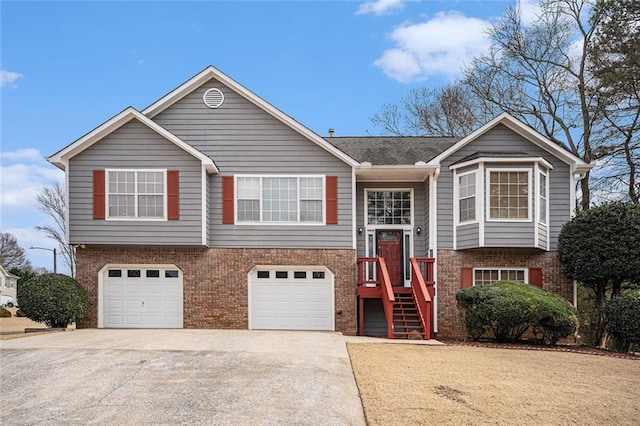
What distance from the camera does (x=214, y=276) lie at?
16766 mm

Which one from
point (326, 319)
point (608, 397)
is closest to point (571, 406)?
point (608, 397)

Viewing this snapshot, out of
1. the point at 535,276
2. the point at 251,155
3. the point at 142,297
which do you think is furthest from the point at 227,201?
the point at 535,276

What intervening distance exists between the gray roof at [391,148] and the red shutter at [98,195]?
7011mm

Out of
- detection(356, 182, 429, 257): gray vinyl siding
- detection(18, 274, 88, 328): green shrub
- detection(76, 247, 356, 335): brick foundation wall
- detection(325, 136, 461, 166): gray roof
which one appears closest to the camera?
detection(18, 274, 88, 328): green shrub

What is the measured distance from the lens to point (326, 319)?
55.2 feet

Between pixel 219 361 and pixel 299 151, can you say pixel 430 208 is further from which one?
pixel 219 361

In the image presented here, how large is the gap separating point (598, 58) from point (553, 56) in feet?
9.52

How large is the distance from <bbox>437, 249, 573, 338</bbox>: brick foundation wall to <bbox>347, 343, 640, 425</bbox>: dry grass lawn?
12.6 ft

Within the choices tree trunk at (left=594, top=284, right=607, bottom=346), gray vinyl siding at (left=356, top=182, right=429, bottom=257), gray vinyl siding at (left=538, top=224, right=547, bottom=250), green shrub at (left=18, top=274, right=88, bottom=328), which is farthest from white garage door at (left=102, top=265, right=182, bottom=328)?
tree trunk at (left=594, top=284, right=607, bottom=346)

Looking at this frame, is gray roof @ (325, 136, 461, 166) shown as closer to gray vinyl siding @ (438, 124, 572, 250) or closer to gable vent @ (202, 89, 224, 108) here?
gray vinyl siding @ (438, 124, 572, 250)

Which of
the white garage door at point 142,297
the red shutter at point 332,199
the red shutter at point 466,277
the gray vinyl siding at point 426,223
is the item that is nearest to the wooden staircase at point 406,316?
the red shutter at point 466,277

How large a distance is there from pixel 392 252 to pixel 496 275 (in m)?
3.14

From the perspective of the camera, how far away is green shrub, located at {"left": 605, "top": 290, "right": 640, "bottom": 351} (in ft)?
47.4

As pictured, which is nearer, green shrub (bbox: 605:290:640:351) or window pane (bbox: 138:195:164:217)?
green shrub (bbox: 605:290:640:351)
